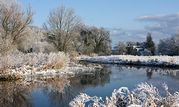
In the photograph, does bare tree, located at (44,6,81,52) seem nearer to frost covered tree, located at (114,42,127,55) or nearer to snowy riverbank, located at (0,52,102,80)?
snowy riverbank, located at (0,52,102,80)

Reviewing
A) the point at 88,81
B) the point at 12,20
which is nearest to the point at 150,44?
the point at 12,20

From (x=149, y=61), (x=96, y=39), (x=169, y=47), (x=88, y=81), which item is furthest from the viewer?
(x=169, y=47)

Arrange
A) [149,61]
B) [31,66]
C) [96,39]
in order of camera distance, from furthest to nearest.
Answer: [96,39] → [149,61] → [31,66]

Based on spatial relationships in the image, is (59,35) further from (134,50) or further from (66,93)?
(134,50)

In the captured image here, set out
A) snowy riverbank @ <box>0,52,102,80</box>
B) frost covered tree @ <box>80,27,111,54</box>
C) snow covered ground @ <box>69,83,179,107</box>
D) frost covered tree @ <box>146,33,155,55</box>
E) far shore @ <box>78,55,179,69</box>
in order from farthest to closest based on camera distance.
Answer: frost covered tree @ <box>146,33,155,55</box> < frost covered tree @ <box>80,27,111,54</box> < far shore @ <box>78,55,179,69</box> < snowy riverbank @ <box>0,52,102,80</box> < snow covered ground @ <box>69,83,179,107</box>

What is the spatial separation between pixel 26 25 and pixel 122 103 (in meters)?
32.8

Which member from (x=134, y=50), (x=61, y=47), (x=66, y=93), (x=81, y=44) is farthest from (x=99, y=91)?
(x=134, y=50)

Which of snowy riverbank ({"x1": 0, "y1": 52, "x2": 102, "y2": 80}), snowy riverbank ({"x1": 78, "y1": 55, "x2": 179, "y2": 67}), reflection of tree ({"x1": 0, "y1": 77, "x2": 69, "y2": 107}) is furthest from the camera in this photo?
snowy riverbank ({"x1": 78, "y1": 55, "x2": 179, "y2": 67})

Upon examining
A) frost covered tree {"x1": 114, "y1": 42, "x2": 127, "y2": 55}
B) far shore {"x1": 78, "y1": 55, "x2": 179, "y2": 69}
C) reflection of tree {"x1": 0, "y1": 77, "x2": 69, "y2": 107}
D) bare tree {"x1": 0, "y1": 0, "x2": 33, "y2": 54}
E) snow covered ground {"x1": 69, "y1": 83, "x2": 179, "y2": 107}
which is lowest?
reflection of tree {"x1": 0, "y1": 77, "x2": 69, "y2": 107}

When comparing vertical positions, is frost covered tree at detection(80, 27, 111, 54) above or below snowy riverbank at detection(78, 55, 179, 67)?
above

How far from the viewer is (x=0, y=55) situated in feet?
91.9

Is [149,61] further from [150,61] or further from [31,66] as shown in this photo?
[31,66]

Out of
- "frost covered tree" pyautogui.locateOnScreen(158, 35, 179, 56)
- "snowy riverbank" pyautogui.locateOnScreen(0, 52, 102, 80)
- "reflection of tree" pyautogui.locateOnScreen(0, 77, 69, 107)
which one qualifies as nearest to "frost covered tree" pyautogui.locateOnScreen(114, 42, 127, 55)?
"frost covered tree" pyautogui.locateOnScreen(158, 35, 179, 56)

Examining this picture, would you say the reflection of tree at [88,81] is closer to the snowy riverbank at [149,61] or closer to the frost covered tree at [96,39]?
the snowy riverbank at [149,61]
